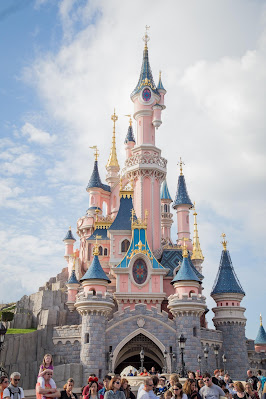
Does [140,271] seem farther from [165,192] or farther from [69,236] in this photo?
[165,192]

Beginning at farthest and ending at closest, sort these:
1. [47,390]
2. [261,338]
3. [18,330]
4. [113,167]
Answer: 1. [113,167]
2. [261,338]
3. [18,330]
4. [47,390]

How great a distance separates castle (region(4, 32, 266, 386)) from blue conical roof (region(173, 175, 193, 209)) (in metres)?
0.09

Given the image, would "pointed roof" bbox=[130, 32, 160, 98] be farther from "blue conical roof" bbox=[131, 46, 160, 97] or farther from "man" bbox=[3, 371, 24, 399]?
"man" bbox=[3, 371, 24, 399]

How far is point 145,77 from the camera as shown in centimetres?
4119

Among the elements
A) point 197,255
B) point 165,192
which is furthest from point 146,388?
point 165,192

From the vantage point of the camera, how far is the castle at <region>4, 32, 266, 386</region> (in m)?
28.7

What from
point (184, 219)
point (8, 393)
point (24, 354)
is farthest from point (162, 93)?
point (8, 393)

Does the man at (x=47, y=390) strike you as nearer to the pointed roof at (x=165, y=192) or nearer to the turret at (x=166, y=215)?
the turret at (x=166, y=215)

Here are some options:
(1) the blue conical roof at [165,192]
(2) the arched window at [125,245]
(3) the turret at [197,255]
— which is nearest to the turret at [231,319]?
(3) the turret at [197,255]

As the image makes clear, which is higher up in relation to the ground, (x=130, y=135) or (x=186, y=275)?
(x=130, y=135)

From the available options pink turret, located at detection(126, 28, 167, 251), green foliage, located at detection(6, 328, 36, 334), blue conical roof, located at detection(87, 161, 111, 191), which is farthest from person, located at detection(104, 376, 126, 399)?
blue conical roof, located at detection(87, 161, 111, 191)

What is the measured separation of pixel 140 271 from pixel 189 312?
16.0ft

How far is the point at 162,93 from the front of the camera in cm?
4225

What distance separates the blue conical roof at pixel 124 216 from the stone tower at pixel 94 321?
252 inches
